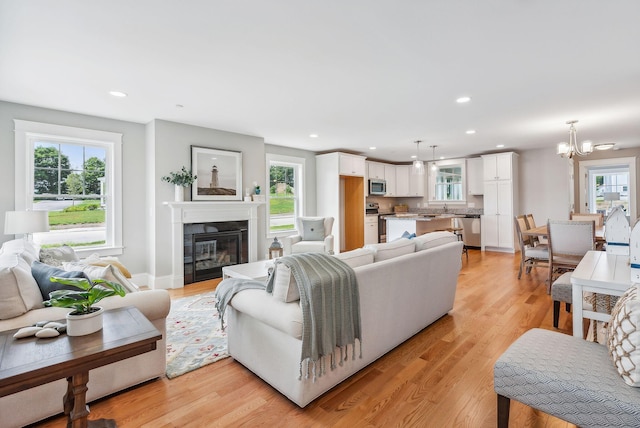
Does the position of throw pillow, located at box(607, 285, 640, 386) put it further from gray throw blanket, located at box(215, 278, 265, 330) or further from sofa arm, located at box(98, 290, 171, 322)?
sofa arm, located at box(98, 290, 171, 322)

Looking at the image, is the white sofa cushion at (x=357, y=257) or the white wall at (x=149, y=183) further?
the white wall at (x=149, y=183)

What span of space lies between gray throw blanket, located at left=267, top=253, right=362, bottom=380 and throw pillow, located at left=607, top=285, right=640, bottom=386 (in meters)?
1.23

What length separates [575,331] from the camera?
1831mm

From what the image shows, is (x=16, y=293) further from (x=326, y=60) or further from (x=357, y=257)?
(x=326, y=60)

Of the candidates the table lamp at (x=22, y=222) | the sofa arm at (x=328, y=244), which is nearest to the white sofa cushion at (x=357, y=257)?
the sofa arm at (x=328, y=244)

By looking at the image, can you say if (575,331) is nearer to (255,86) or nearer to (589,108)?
(255,86)

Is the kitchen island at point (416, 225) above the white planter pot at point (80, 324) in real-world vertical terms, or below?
above

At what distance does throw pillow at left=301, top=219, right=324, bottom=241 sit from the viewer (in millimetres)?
5715

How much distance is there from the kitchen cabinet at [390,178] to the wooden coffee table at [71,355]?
7702 mm

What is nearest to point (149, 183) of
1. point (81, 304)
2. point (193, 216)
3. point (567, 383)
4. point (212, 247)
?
point (193, 216)

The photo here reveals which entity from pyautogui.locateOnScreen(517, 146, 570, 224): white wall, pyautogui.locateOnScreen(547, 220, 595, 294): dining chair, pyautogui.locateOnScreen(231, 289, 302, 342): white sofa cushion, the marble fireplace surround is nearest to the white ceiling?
the marble fireplace surround

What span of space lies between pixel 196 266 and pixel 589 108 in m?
5.87

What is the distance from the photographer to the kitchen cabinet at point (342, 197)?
273 inches

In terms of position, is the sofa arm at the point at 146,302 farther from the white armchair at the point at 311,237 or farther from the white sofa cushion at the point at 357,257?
the white armchair at the point at 311,237
